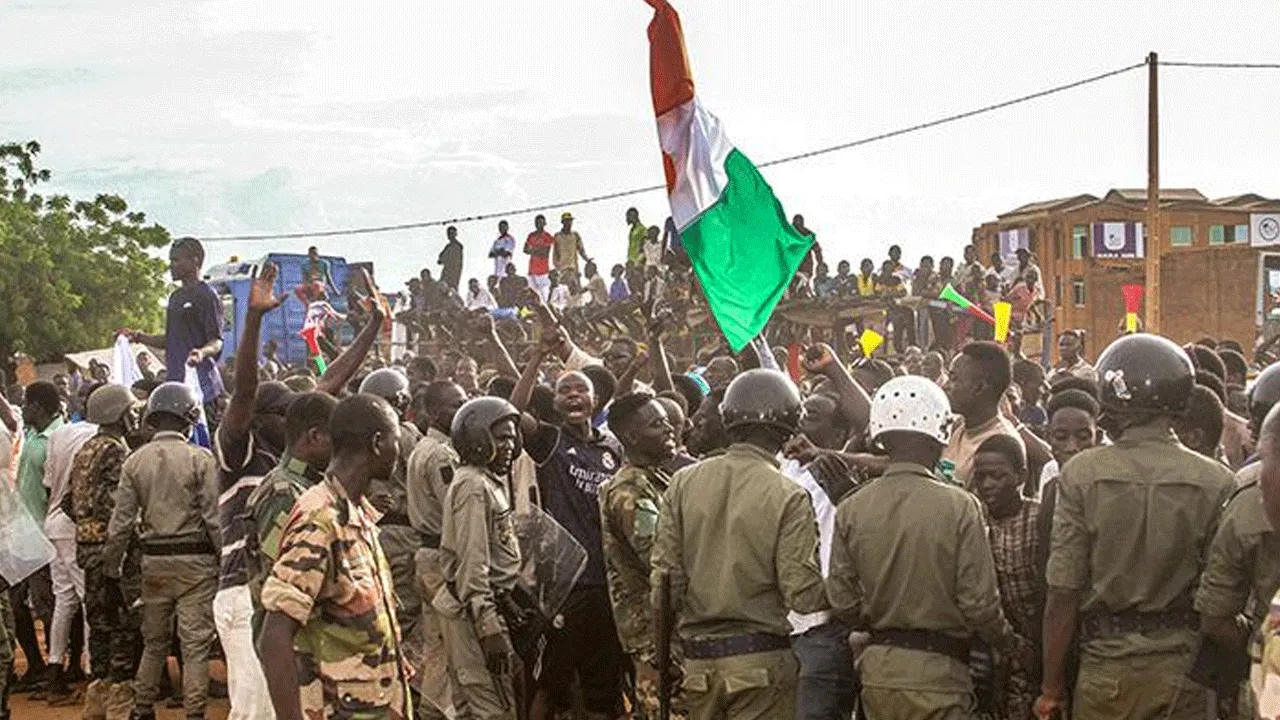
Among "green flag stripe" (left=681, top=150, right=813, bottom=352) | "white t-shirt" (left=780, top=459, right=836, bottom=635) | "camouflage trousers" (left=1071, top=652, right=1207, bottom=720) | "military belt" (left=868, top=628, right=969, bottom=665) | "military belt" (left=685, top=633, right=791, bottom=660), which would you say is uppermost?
"green flag stripe" (left=681, top=150, right=813, bottom=352)

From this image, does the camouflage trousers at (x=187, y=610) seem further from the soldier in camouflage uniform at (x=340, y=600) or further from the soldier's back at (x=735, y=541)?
the soldier in camouflage uniform at (x=340, y=600)

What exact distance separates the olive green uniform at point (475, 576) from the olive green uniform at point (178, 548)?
1.78 meters

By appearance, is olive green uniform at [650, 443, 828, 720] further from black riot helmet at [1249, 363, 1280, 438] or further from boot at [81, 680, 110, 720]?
boot at [81, 680, 110, 720]

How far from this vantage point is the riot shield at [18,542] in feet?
27.4

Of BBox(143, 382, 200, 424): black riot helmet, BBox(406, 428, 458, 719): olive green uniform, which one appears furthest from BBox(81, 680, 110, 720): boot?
BBox(406, 428, 458, 719): olive green uniform

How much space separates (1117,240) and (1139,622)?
29556mm

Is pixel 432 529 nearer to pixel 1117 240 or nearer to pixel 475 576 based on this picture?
pixel 475 576

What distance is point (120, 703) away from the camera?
30.3 ft

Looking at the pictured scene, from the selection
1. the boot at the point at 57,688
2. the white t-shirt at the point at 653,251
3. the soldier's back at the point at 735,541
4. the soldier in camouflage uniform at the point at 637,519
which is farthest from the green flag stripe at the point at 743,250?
the white t-shirt at the point at 653,251

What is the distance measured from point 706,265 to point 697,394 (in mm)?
1289

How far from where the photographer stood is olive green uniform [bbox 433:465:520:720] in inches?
288

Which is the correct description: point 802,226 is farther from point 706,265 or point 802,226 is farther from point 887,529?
point 887,529

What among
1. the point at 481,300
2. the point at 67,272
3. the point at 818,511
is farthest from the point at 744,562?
the point at 67,272

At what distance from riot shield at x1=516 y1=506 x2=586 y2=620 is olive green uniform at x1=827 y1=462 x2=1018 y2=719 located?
8.48 feet
